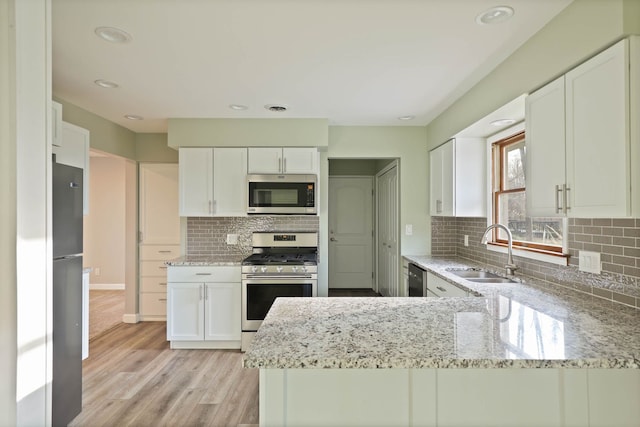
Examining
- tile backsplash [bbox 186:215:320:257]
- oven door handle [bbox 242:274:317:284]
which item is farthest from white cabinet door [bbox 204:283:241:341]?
tile backsplash [bbox 186:215:320:257]

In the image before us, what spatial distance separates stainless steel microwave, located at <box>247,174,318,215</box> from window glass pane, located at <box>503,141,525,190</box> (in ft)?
5.86

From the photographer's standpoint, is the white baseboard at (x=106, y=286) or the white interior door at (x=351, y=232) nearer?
the white interior door at (x=351, y=232)

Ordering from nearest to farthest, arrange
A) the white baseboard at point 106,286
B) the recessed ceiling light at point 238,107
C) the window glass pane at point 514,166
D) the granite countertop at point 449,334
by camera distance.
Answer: the granite countertop at point 449,334
the window glass pane at point 514,166
the recessed ceiling light at point 238,107
the white baseboard at point 106,286

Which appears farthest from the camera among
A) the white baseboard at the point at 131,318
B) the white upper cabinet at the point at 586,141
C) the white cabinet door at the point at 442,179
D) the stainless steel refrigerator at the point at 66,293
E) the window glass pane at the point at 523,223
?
the white baseboard at the point at 131,318

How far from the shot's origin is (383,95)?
9.41ft

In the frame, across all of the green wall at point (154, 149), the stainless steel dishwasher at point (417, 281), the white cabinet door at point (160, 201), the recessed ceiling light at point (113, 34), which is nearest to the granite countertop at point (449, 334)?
the stainless steel dishwasher at point (417, 281)

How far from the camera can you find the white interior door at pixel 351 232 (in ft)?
18.4

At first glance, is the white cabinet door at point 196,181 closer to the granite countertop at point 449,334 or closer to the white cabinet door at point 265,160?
the white cabinet door at point 265,160

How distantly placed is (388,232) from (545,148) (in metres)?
2.97

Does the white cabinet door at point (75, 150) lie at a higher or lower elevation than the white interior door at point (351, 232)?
higher

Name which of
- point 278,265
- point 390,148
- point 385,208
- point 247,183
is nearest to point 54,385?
point 278,265

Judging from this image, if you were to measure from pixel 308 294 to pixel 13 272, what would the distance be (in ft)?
7.66

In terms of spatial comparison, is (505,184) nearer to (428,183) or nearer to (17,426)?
(428,183)

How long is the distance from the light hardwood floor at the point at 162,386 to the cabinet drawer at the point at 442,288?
1604 millimetres
